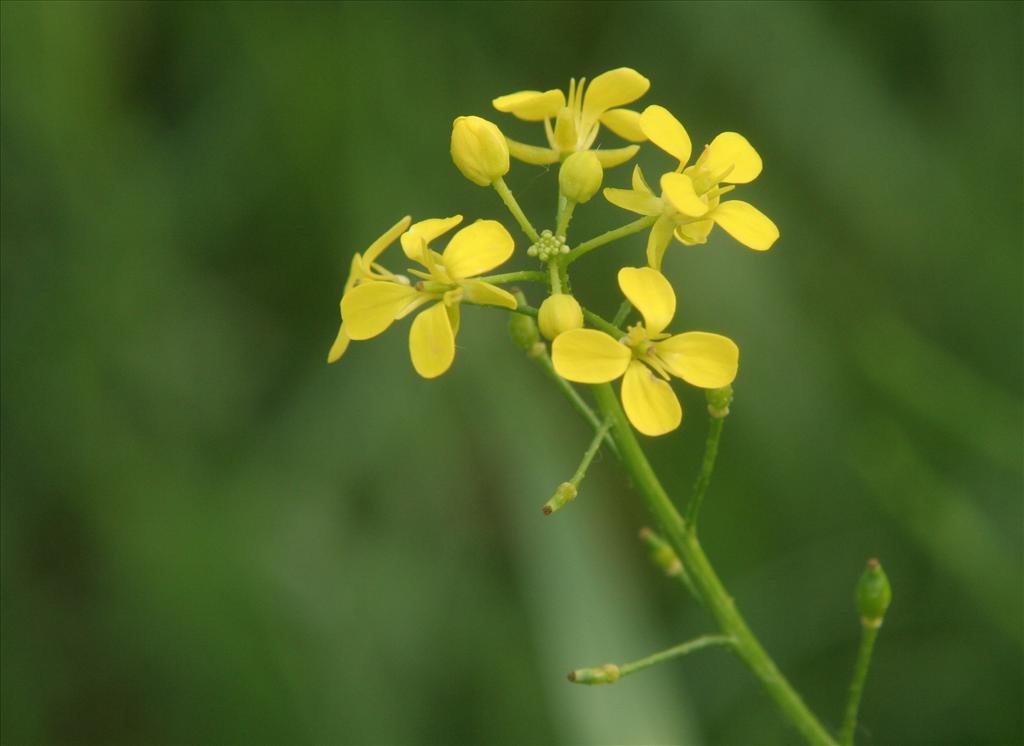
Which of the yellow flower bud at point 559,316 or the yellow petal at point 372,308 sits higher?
the yellow petal at point 372,308

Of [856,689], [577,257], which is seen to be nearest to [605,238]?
[577,257]

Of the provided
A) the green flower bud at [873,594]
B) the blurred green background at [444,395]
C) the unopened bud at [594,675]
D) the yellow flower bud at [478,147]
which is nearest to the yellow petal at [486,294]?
the yellow flower bud at [478,147]

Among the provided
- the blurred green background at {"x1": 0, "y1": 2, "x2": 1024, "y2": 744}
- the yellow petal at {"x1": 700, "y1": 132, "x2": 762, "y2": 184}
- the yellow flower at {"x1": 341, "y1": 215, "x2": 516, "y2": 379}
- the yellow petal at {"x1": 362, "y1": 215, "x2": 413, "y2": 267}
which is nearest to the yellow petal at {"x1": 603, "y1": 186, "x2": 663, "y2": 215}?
the yellow petal at {"x1": 700, "y1": 132, "x2": 762, "y2": 184}

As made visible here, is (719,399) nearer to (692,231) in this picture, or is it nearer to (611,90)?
(692,231)

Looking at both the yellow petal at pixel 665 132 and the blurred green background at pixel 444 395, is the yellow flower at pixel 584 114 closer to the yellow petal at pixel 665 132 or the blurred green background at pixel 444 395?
the yellow petal at pixel 665 132

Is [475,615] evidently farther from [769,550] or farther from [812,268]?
[812,268]

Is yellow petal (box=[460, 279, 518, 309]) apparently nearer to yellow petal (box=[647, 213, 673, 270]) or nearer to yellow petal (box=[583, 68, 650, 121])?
yellow petal (box=[647, 213, 673, 270])
